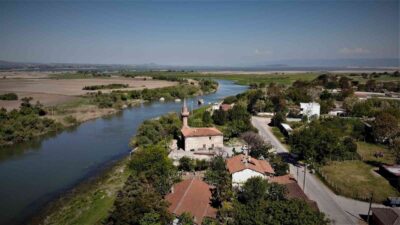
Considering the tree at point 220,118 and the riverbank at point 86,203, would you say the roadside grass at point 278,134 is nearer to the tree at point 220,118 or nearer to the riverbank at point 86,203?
the tree at point 220,118

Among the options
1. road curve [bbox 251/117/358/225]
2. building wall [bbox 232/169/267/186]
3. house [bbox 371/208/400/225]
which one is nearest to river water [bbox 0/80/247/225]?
building wall [bbox 232/169/267/186]

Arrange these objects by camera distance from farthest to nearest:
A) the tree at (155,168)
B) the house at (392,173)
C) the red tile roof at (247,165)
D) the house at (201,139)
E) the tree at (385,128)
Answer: the tree at (385,128) < the house at (201,139) < the house at (392,173) < the red tile roof at (247,165) < the tree at (155,168)

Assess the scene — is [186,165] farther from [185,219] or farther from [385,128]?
[385,128]

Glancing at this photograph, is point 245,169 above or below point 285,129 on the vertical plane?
above

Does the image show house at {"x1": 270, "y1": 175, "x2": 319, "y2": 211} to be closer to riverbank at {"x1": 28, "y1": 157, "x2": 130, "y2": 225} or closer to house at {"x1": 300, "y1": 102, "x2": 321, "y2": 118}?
riverbank at {"x1": 28, "y1": 157, "x2": 130, "y2": 225}

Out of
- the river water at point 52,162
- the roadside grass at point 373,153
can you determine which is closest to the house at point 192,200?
the river water at point 52,162

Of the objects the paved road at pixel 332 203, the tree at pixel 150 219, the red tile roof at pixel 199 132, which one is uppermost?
the red tile roof at pixel 199 132

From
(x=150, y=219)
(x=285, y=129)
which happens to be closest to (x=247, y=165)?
(x=150, y=219)
